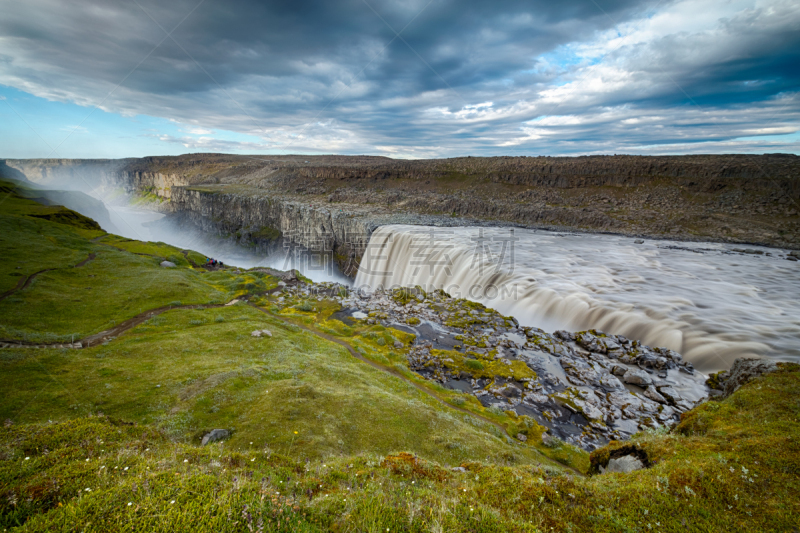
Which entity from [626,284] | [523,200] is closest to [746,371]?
[626,284]

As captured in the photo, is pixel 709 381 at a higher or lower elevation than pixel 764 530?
lower

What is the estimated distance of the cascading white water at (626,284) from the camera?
1808 centimetres

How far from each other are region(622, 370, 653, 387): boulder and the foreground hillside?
6.35m

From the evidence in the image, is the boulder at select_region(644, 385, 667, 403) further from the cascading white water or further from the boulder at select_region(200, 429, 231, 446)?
the boulder at select_region(200, 429, 231, 446)

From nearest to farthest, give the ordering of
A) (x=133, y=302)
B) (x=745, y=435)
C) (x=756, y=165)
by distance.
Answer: (x=745, y=435)
(x=133, y=302)
(x=756, y=165)

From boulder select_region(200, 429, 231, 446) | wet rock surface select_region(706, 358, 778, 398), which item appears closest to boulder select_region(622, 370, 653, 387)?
wet rock surface select_region(706, 358, 778, 398)

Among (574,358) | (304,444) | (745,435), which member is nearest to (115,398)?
(304,444)

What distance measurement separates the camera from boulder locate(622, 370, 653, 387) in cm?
1562

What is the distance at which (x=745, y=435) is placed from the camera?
6062 mm

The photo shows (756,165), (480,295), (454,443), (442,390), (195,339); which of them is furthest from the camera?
(756,165)

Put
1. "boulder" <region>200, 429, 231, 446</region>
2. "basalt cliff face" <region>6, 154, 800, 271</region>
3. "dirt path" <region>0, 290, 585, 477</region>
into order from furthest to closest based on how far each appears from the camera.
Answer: "basalt cliff face" <region>6, 154, 800, 271</region>, "dirt path" <region>0, 290, 585, 477</region>, "boulder" <region>200, 429, 231, 446</region>

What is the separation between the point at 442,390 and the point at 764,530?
1347 cm

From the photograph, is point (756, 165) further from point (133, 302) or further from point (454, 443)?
point (133, 302)

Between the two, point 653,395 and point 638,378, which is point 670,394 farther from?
point 638,378
